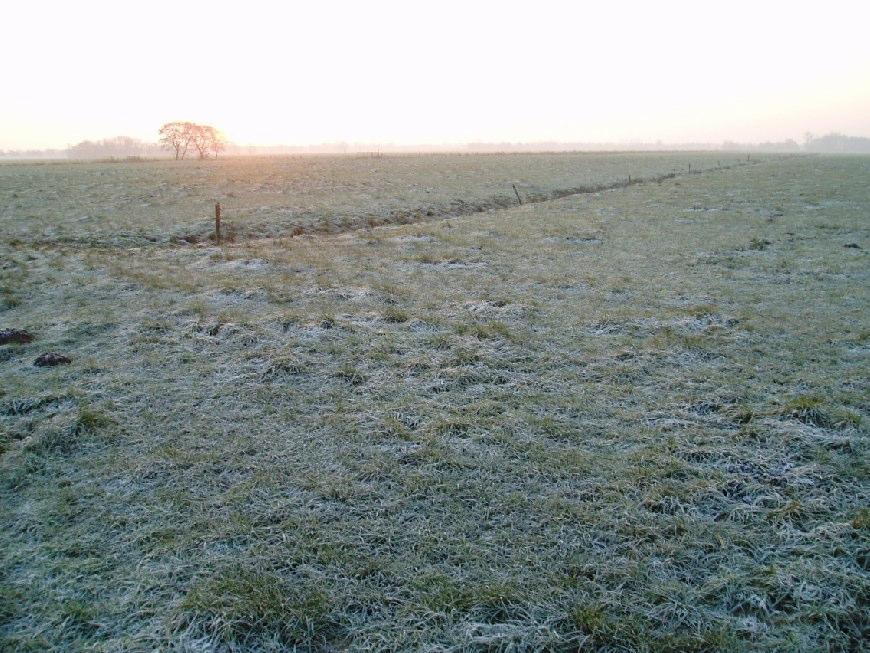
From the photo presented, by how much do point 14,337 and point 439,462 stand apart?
10.1 meters

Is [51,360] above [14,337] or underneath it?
underneath

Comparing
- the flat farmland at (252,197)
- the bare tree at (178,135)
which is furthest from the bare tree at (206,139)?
the flat farmland at (252,197)

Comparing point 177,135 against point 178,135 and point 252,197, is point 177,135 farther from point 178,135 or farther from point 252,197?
point 252,197

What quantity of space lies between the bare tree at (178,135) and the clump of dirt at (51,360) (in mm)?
107785

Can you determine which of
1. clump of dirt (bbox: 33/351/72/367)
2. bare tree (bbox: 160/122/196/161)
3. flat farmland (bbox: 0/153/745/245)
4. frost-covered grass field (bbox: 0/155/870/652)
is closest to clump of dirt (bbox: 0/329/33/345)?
frost-covered grass field (bbox: 0/155/870/652)

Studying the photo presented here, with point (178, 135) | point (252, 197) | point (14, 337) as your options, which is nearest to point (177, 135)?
point (178, 135)

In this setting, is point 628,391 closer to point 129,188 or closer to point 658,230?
point 658,230

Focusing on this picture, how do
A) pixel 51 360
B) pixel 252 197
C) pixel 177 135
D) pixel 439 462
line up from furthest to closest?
pixel 177 135 < pixel 252 197 < pixel 51 360 < pixel 439 462

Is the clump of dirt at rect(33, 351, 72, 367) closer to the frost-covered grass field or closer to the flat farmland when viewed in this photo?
the frost-covered grass field

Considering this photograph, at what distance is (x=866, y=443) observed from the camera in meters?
6.73

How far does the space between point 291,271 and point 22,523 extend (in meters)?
11.1

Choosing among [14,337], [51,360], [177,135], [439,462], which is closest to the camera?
[439,462]

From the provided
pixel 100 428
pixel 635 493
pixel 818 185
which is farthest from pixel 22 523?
pixel 818 185

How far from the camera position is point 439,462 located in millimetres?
6766
